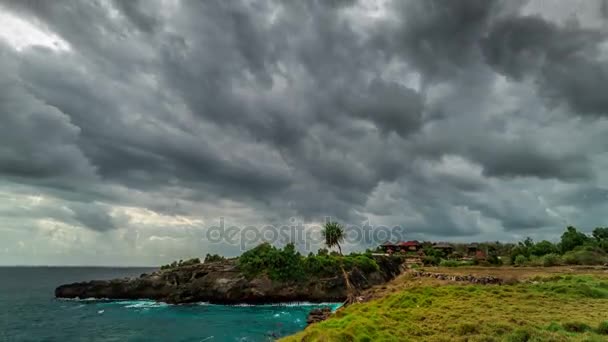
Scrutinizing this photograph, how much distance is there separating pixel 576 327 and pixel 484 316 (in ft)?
15.9

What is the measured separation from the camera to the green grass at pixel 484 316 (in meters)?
17.8

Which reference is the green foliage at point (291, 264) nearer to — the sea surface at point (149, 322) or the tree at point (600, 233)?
the sea surface at point (149, 322)

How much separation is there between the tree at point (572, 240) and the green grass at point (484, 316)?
184ft

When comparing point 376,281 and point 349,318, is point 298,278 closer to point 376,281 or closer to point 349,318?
point 376,281

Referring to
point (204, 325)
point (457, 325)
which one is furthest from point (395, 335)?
point (204, 325)

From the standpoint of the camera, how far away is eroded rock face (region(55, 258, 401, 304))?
8175cm

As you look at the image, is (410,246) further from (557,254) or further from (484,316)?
(484,316)

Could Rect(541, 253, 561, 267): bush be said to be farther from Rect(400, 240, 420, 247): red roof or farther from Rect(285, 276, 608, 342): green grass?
Rect(400, 240, 420, 247): red roof

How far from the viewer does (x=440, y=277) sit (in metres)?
44.4

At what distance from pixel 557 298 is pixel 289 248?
65.3 meters

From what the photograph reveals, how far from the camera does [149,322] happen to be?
58406 millimetres

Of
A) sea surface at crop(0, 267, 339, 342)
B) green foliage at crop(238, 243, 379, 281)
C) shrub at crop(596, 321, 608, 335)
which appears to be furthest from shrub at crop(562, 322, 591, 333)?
green foliage at crop(238, 243, 379, 281)

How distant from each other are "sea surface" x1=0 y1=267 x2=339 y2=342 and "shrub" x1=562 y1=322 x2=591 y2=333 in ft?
101

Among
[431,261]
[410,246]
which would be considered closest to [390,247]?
[410,246]
